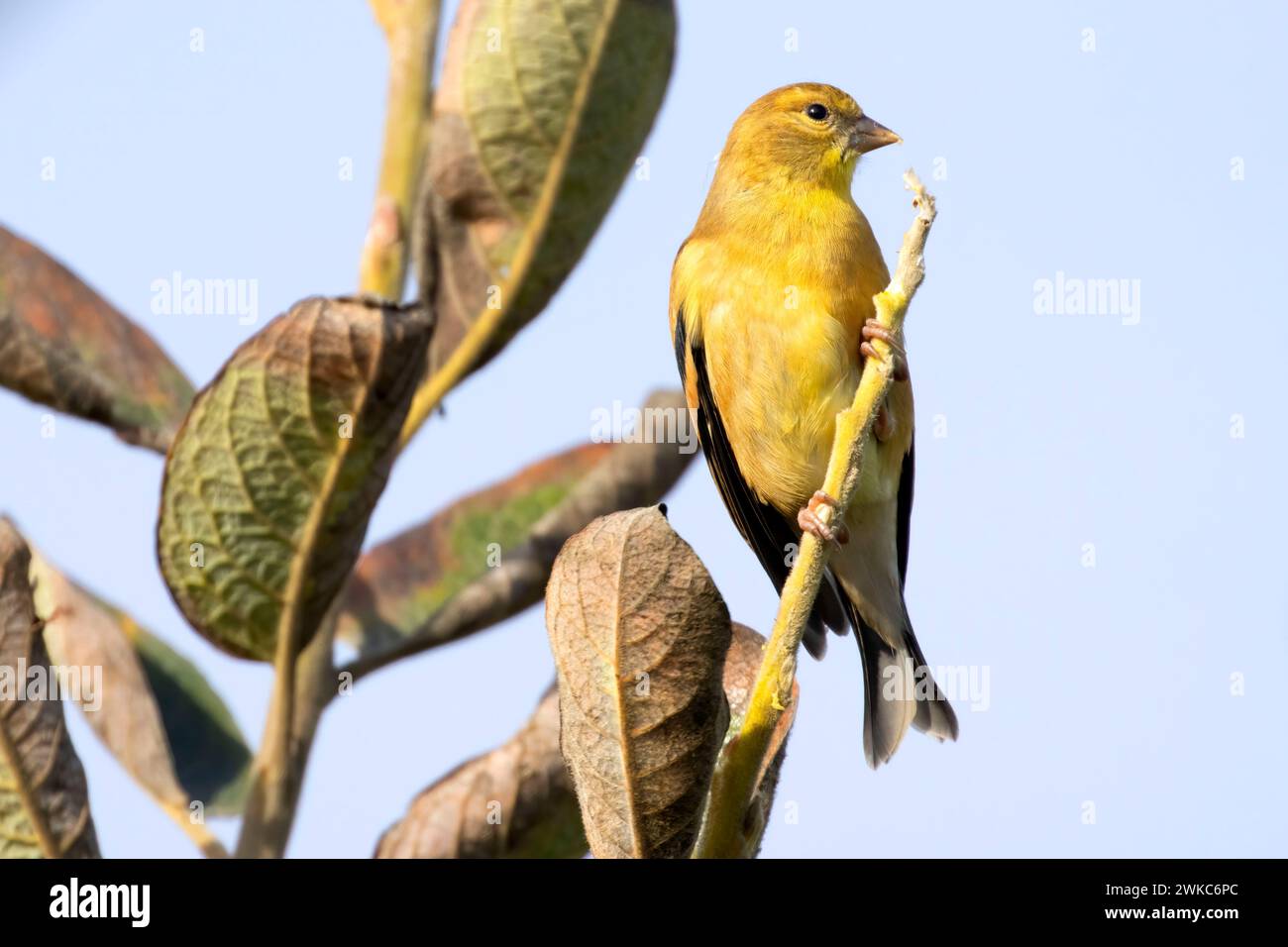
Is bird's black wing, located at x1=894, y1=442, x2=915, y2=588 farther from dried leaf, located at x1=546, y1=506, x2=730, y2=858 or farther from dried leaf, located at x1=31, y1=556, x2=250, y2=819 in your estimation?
dried leaf, located at x1=546, y1=506, x2=730, y2=858

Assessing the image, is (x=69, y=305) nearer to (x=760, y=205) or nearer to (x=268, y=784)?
(x=268, y=784)

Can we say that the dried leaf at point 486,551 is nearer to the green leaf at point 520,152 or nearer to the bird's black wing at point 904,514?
the green leaf at point 520,152

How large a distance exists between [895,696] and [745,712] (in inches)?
102

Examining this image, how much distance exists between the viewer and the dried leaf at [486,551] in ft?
9.21

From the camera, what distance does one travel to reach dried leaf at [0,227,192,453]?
106 inches

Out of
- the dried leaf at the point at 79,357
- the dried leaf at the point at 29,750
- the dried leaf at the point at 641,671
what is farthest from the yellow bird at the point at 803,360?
the dried leaf at the point at 641,671

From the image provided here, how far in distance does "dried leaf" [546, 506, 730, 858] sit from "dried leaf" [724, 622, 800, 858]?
0.10 meters

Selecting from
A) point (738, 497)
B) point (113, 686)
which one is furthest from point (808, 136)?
point (113, 686)

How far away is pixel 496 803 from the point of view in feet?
7.93

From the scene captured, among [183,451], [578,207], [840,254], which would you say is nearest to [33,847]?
[183,451]

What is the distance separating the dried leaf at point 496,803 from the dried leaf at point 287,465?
0.35 m

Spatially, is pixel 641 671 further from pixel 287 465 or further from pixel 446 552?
pixel 446 552

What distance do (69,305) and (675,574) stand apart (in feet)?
5.90

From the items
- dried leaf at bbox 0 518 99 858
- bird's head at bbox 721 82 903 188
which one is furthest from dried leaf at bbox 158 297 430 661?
bird's head at bbox 721 82 903 188
